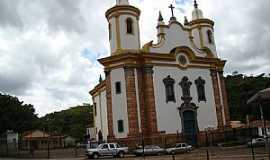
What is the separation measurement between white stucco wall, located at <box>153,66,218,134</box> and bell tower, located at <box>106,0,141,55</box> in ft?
11.3

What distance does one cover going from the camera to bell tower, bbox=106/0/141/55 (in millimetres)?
40969

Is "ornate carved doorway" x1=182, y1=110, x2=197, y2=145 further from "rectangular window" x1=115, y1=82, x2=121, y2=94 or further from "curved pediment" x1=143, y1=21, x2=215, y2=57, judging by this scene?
"rectangular window" x1=115, y1=82, x2=121, y2=94

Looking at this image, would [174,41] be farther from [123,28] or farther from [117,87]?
[117,87]

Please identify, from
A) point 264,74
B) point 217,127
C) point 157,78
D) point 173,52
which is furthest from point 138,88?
point 264,74

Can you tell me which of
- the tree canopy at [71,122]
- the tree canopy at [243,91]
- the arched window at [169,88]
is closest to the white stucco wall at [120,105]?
the arched window at [169,88]

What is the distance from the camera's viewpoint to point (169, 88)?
41.1 m

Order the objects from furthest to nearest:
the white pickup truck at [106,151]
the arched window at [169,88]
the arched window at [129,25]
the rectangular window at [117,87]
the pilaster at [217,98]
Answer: the pilaster at [217,98], the arched window at [129,25], the arched window at [169,88], the rectangular window at [117,87], the white pickup truck at [106,151]

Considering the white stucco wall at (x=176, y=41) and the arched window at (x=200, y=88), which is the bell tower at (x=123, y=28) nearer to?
the white stucco wall at (x=176, y=41)

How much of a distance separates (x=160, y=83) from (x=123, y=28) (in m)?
6.46

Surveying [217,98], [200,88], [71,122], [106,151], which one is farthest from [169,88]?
[71,122]

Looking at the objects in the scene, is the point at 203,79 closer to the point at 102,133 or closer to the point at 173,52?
the point at 173,52

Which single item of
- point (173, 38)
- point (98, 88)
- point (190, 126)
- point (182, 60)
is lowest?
point (190, 126)

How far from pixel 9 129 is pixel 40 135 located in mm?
21846

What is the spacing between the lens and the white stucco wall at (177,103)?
40.0 m
